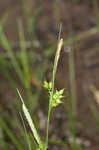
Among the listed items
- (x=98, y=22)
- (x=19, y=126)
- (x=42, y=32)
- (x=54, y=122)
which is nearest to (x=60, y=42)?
(x=19, y=126)

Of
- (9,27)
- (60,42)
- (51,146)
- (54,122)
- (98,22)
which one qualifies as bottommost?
(51,146)

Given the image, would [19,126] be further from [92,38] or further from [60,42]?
[60,42]

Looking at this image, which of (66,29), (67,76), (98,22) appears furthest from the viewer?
(66,29)

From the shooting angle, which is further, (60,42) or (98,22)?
(98,22)

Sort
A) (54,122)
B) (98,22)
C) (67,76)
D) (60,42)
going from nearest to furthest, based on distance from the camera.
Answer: (60,42), (54,122), (67,76), (98,22)

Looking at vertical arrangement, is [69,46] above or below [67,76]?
above

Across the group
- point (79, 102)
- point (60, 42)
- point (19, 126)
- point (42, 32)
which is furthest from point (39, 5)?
point (60, 42)

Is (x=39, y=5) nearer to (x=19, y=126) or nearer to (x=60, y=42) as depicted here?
(x=19, y=126)
